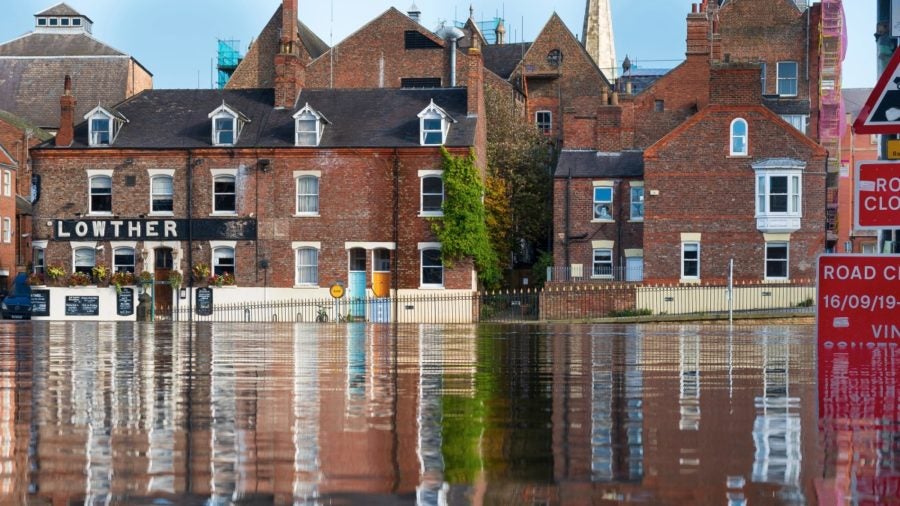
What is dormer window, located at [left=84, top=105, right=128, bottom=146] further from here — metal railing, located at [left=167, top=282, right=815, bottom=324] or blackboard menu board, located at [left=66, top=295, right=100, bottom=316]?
metal railing, located at [left=167, top=282, right=815, bottom=324]

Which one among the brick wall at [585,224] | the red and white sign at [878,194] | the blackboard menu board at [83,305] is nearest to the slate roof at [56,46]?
the blackboard menu board at [83,305]

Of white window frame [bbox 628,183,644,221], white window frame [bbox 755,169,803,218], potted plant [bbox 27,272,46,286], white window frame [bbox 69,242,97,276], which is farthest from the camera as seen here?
white window frame [bbox 69,242,97,276]

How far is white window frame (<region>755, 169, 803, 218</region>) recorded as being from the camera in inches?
2106

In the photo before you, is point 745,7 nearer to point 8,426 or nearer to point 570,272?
point 570,272

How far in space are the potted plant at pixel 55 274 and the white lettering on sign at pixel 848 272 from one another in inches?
1865

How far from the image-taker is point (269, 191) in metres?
56.9

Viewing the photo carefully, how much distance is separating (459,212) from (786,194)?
41.2 ft

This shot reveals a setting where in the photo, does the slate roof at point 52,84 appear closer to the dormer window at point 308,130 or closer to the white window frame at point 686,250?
the dormer window at point 308,130

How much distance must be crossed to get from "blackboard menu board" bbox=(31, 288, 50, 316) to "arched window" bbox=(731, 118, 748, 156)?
28100mm

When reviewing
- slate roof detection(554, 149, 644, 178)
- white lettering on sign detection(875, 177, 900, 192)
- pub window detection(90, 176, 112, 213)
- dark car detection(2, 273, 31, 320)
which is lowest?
dark car detection(2, 273, 31, 320)

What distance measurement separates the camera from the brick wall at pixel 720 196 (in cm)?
5359

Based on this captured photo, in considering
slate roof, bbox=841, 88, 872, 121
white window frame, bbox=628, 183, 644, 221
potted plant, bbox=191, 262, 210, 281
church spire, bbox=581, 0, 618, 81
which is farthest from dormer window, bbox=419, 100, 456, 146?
slate roof, bbox=841, 88, 872, 121

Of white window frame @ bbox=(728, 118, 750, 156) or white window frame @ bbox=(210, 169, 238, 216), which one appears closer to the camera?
white window frame @ bbox=(728, 118, 750, 156)

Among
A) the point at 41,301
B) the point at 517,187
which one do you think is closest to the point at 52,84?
the point at 41,301
